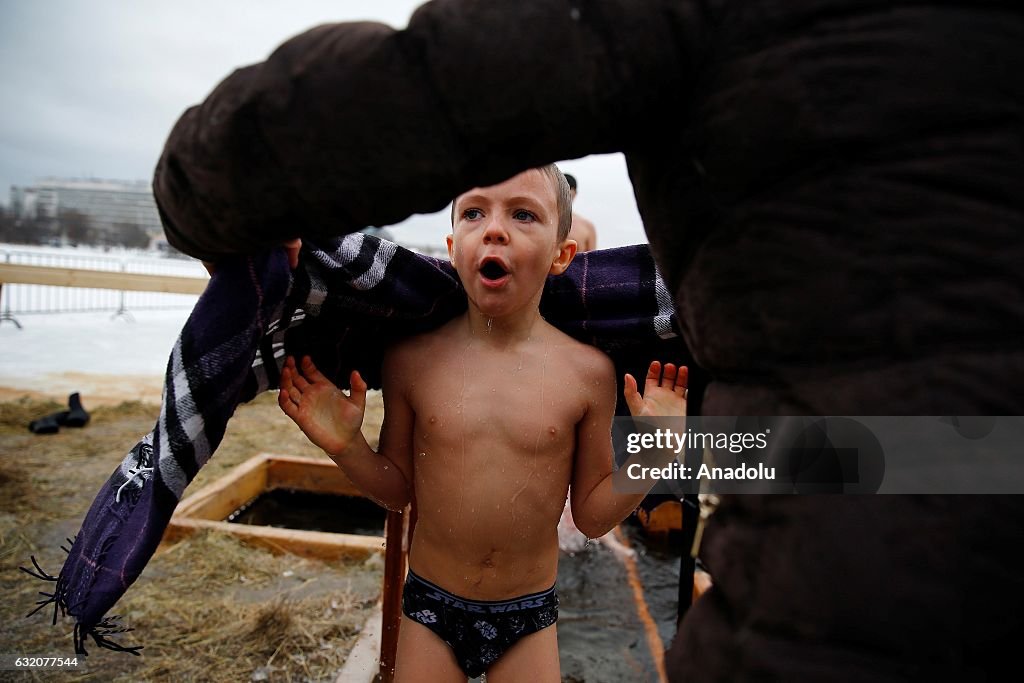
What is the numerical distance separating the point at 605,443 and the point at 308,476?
132 inches

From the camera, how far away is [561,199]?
1.76 m

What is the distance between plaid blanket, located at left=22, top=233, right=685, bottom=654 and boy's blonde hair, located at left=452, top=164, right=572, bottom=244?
0.39ft

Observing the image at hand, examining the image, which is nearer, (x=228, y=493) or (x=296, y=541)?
(x=296, y=541)

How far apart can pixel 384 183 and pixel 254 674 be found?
2.40 meters

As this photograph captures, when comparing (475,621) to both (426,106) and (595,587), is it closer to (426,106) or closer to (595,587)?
(426,106)

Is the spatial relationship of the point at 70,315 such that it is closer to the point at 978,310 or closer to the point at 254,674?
the point at 254,674

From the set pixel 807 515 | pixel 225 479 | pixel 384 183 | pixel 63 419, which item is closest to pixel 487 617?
pixel 807 515

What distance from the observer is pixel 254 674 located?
2.38 meters

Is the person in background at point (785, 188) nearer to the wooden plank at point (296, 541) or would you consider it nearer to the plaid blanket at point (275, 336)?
the plaid blanket at point (275, 336)

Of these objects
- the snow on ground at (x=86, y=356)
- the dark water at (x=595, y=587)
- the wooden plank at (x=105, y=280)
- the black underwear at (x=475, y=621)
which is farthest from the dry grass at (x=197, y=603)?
the snow on ground at (x=86, y=356)

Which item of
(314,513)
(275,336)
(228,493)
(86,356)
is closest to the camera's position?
(275,336)

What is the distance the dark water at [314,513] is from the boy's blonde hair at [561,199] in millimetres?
3172

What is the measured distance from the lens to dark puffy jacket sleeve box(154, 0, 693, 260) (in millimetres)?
652

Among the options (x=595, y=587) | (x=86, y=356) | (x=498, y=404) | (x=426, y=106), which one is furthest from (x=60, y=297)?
(x=426, y=106)
